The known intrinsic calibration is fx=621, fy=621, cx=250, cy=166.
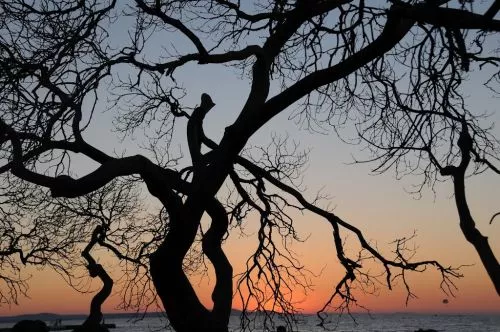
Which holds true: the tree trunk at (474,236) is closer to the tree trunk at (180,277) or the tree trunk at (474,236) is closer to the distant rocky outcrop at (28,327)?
the tree trunk at (180,277)

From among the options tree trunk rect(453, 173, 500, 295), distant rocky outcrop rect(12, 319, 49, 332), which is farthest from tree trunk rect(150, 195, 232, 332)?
distant rocky outcrop rect(12, 319, 49, 332)

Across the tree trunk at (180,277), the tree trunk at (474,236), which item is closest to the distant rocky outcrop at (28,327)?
the tree trunk at (180,277)

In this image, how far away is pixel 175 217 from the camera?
6375 mm

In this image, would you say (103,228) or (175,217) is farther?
(103,228)

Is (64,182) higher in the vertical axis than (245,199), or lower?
lower

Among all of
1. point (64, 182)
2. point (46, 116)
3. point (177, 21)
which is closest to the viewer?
point (64, 182)

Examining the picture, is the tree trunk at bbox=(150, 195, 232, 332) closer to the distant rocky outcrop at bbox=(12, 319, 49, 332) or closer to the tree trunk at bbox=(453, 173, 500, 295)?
the tree trunk at bbox=(453, 173, 500, 295)

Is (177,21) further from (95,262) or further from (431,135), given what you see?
(95,262)

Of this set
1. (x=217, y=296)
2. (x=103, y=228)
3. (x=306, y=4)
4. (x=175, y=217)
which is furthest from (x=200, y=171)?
(x=103, y=228)

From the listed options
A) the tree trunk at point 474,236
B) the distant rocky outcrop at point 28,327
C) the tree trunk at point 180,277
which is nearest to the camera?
the tree trunk at point 474,236

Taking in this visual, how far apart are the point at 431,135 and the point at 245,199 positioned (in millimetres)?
2852

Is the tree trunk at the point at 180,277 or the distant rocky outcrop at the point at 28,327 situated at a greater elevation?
the distant rocky outcrop at the point at 28,327

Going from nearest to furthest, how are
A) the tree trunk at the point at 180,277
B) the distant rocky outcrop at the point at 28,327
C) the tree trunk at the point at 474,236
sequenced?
the tree trunk at the point at 474,236
the tree trunk at the point at 180,277
the distant rocky outcrop at the point at 28,327

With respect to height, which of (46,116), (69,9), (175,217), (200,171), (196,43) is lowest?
(175,217)
